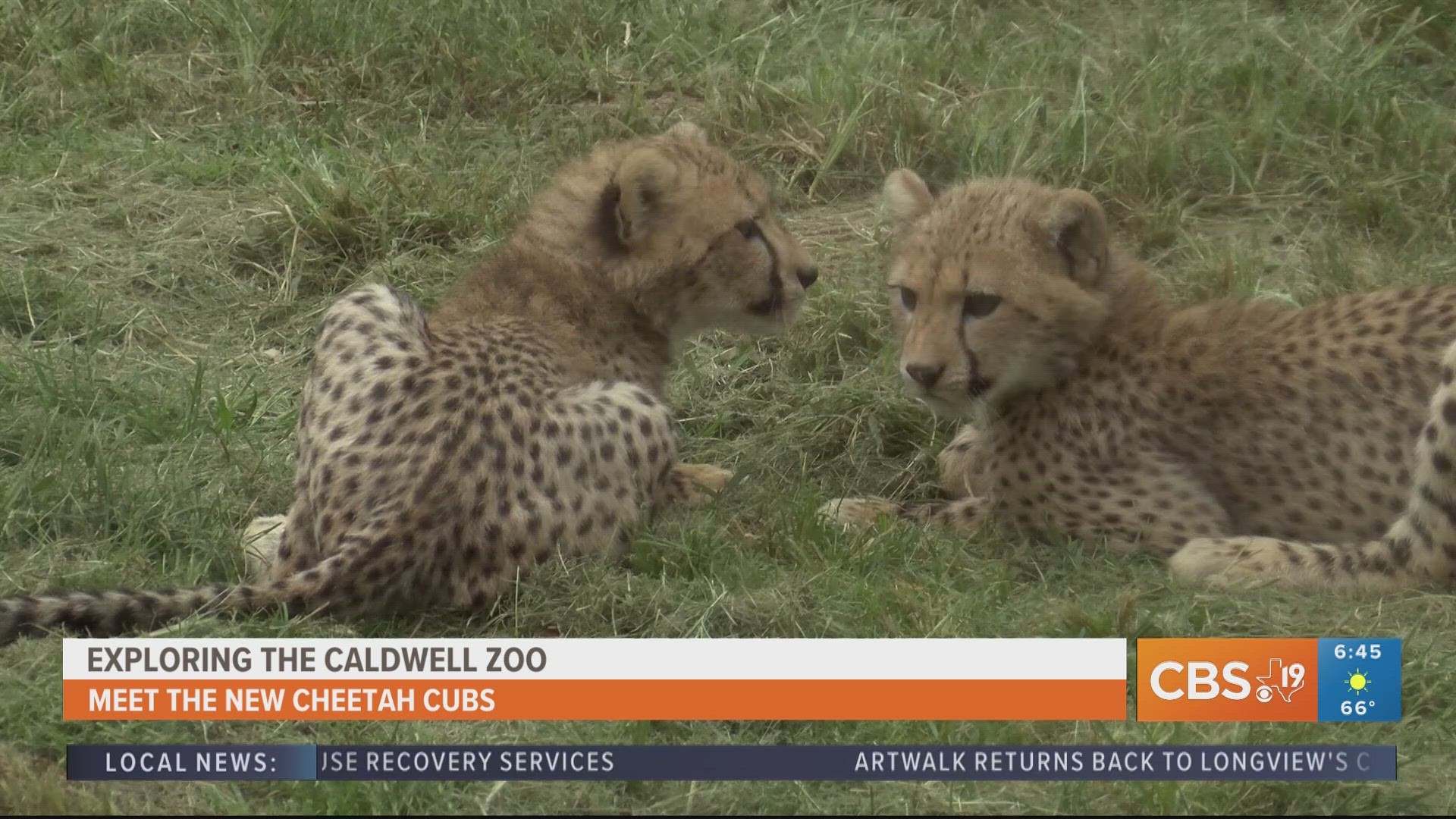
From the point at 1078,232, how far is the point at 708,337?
1361mm

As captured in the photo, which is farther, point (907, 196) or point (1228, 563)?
point (907, 196)

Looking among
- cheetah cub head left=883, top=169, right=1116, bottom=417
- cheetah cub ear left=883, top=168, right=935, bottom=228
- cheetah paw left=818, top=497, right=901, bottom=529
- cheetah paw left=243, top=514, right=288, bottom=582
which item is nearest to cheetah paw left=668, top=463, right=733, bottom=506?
cheetah paw left=818, top=497, right=901, bottom=529

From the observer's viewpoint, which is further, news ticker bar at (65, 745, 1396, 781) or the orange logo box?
the orange logo box

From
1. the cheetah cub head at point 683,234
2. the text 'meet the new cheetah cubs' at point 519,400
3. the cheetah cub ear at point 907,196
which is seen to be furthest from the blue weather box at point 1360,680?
the cheetah cub head at point 683,234

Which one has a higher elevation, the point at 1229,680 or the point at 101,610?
the point at 101,610

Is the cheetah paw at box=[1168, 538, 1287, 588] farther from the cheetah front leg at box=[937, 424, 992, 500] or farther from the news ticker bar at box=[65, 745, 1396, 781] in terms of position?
the news ticker bar at box=[65, 745, 1396, 781]

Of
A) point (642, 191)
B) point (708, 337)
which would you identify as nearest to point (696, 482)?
point (642, 191)

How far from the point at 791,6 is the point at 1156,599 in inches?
133

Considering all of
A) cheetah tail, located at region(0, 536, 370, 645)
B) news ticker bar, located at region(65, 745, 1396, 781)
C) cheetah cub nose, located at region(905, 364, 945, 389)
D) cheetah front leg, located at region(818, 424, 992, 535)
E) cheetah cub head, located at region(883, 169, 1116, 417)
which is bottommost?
cheetah front leg, located at region(818, 424, 992, 535)

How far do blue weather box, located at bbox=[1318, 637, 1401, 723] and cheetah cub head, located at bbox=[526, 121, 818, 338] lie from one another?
1718 millimetres

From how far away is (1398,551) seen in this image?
14.5ft

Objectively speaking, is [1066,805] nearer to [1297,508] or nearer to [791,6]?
[1297,508]

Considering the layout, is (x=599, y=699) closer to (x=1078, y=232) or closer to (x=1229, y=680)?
(x=1229, y=680)

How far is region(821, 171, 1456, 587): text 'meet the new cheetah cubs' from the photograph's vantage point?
15.1 ft
